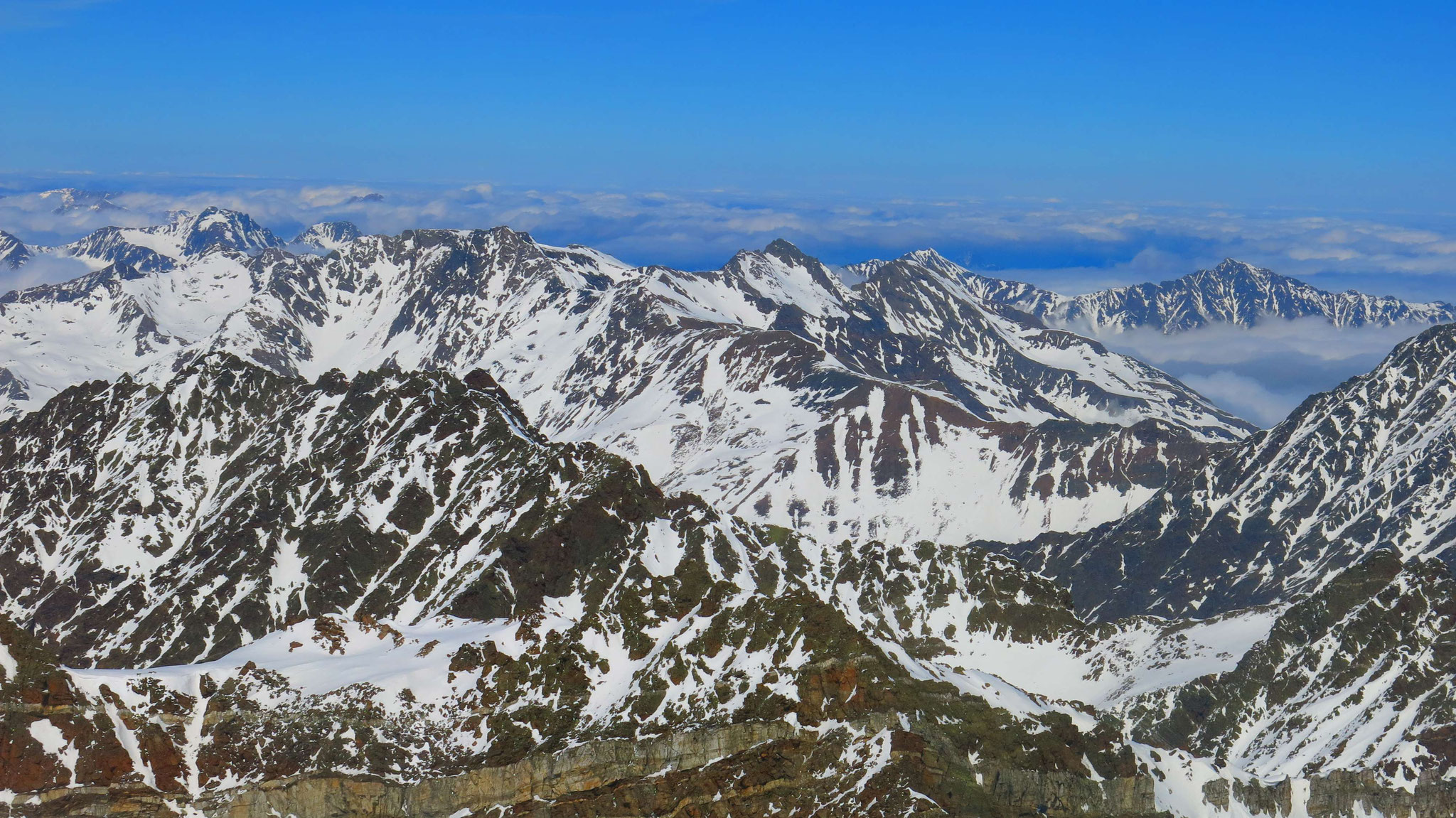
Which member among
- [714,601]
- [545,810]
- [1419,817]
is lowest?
[1419,817]

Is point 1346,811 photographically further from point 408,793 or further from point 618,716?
point 408,793

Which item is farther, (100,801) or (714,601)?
(714,601)

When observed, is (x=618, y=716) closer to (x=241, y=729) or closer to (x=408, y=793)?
(x=408, y=793)

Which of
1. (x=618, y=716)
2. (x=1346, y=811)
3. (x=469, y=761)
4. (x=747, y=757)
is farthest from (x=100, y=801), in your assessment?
(x=1346, y=811)

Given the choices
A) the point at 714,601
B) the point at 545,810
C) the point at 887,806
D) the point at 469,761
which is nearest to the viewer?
the point at 887,806

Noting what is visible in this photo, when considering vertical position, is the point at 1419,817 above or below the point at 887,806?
below

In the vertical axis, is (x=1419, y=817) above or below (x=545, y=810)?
below

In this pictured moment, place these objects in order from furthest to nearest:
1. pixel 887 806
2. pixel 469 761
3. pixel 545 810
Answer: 1. pixel 469 761
2. pixel 545 810
3. pixel 887 806

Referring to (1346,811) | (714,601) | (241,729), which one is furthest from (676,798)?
(1346,811)

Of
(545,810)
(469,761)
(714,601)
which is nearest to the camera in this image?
(545,810)
